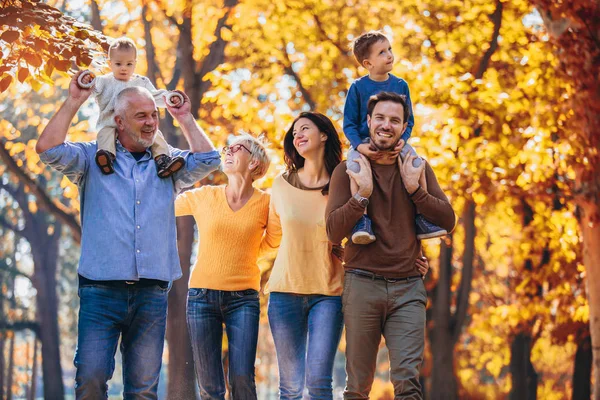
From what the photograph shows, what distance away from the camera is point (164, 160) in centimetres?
520

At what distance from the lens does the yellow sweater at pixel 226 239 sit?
5.91 meters

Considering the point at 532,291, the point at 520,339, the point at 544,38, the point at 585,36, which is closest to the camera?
the point at 585,36

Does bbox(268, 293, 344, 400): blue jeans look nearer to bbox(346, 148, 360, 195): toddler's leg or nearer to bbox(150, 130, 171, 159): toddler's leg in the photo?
bbox(346, 148, 360, 195): toddler's leg

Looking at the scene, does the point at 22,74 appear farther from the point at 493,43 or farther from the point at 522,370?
the point at 522,370

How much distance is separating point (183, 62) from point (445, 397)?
701 centimetres

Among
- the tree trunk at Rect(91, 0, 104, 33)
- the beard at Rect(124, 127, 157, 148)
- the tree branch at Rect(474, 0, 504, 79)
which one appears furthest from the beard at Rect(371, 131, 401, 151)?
the tree branch at Rect(474, 0, 504, 79)

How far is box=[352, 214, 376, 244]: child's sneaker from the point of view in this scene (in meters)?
5.20

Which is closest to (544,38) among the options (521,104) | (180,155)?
(521,104)

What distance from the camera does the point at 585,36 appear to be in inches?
380

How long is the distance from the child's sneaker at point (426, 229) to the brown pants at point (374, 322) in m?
0.29

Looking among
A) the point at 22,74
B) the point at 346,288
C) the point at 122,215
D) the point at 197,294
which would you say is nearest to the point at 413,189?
the point at 346,288

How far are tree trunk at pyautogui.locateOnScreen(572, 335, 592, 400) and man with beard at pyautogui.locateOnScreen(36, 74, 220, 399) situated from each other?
42.7 ft

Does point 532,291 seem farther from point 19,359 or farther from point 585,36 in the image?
point 19,359

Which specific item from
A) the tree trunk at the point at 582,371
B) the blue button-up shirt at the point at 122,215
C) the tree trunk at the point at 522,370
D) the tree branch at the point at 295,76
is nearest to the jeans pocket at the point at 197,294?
the blue button-up shirt at the point at 122,215
